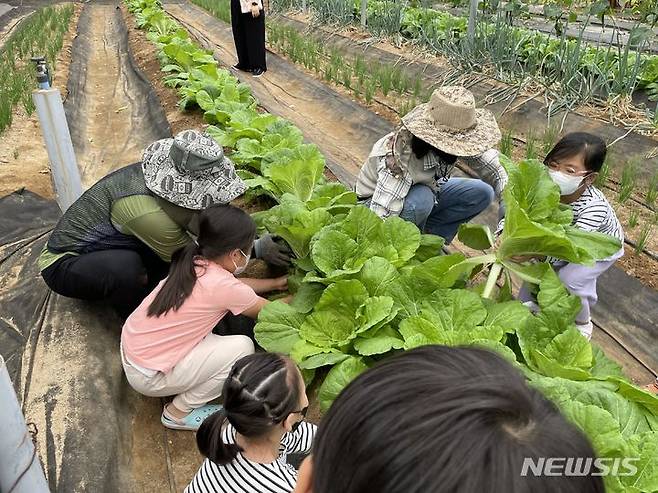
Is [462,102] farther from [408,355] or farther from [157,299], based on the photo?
[408,355]

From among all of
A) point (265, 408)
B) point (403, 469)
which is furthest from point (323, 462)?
point (265, 408)

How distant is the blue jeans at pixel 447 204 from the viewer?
2.61 meters

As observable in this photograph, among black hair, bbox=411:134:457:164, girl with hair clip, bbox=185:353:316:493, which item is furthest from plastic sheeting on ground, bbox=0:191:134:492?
black hair, bbox=411:134:457:164

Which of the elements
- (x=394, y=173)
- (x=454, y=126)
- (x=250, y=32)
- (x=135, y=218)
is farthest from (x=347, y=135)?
(x=135, y=218)

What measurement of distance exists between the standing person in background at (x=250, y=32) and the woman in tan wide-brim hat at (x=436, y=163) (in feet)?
16.8

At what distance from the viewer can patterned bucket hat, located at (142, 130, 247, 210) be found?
221cm

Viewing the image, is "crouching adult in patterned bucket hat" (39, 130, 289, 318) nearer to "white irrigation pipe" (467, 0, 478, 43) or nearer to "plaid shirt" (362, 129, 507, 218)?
"plaid shirt" (362, 129, 507, 218)

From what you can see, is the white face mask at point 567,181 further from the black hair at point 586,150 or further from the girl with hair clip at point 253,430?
the girl with hair clip at point 253,430

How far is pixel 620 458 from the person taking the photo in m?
1.34

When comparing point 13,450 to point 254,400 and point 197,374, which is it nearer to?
point 254,400

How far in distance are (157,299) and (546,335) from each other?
1376 mm

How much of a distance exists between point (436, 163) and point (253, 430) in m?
1.52

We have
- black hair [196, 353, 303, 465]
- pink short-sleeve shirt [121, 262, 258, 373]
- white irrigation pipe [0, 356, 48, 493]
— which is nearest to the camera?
white irrigation pipe [0, 356, 48, 493]

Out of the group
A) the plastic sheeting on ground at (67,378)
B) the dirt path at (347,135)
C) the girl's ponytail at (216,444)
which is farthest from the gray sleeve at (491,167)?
the plastic sheeting on ground at (67,378)
